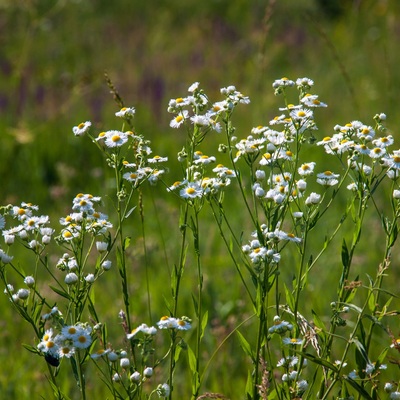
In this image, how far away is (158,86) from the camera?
26.8 ft

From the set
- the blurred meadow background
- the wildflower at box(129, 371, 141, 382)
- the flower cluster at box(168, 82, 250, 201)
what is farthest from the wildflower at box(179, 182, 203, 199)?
the blurred meadow background

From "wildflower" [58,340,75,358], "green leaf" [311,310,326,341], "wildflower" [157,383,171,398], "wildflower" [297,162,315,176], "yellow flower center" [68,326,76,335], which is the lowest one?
"wildflower" [157,383,171,398]

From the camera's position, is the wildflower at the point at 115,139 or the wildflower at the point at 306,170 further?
the wildflower at the point at 306,170

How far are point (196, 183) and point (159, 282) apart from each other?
7.23 feet

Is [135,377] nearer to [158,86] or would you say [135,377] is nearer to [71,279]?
[71,279]

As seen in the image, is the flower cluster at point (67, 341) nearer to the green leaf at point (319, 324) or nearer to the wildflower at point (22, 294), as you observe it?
the wildflower at point (22, 294)

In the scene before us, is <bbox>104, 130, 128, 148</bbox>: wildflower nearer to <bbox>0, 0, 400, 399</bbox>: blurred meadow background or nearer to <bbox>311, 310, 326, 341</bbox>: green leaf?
<bbox>0, 0, 400, 399</bbox>: blurred meadow background

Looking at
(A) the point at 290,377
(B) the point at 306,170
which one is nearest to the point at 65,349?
(A) the point at 290,377

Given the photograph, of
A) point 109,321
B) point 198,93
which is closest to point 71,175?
point 109,321

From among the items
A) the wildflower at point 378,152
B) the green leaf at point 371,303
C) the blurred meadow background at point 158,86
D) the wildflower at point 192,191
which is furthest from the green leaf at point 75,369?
the wildflower at point 378,152

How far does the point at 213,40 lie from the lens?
401 inches

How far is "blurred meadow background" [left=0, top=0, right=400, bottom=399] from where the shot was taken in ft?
11.8

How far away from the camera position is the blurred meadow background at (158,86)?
3.59 metres

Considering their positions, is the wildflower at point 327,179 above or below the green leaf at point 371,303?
above
